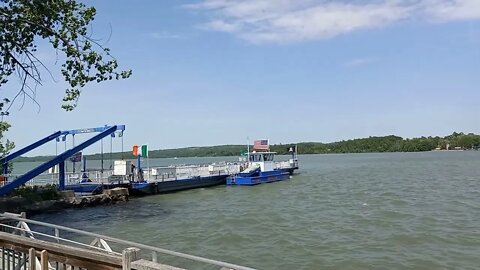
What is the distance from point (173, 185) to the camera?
133ft

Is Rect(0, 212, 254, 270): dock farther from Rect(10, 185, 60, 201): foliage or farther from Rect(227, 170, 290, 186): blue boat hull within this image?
Rect(227, 170, 290, 186): blue boat hull

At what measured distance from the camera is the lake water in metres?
14.8

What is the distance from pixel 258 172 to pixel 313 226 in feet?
88.4

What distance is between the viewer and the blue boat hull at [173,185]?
1454 inches

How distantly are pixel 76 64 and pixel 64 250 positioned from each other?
43.1ft

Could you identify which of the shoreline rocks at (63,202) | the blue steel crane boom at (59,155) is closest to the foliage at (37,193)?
the shoreline rocks at (63,202)

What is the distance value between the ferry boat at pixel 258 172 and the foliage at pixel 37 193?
1948cm

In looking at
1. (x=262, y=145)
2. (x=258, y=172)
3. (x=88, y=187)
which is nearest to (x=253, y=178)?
(x=258, y=172)

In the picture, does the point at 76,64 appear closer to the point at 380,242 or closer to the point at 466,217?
the point at 380,242

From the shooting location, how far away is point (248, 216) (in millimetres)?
24781

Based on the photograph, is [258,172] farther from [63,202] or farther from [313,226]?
[313,226]

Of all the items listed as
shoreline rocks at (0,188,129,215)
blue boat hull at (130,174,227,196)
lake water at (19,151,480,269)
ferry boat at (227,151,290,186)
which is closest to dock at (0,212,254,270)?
lake water at (19,151,480,269)

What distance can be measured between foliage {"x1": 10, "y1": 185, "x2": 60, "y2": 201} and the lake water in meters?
2.10

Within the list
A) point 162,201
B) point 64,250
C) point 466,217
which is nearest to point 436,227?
point 466,217
